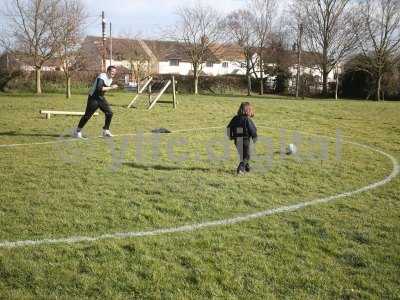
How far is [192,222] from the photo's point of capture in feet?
17.7

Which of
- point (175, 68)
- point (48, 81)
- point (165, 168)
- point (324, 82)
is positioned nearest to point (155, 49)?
point (175, 68)

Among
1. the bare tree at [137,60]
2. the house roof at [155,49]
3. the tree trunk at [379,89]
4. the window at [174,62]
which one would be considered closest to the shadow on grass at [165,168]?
the tree trunk at [379,89]

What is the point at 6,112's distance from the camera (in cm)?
Answer: 1789

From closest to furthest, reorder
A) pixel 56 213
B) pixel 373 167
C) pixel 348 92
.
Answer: pixel 56 213
pixel 373 167
pixel 348 92

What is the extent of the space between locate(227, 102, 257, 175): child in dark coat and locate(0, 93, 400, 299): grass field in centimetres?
39

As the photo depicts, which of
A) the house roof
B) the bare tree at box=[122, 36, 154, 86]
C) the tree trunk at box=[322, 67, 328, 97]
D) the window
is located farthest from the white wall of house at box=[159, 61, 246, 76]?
the tree trunk at box=[322, 67, 328, 97]

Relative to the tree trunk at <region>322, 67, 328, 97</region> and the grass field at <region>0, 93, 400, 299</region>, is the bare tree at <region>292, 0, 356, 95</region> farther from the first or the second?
the grass field at <region>0, 93, 400, 299</region>

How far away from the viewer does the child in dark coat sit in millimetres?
7883

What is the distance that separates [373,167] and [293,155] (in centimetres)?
182

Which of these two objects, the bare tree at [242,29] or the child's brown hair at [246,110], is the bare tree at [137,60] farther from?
the child's brown hair at [246,110]

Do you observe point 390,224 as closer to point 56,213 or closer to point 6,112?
→ point 56,213

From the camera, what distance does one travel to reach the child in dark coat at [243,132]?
788cm

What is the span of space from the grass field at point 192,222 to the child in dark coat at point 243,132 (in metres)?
0.39

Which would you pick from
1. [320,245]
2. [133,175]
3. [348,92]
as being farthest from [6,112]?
[348,92]
